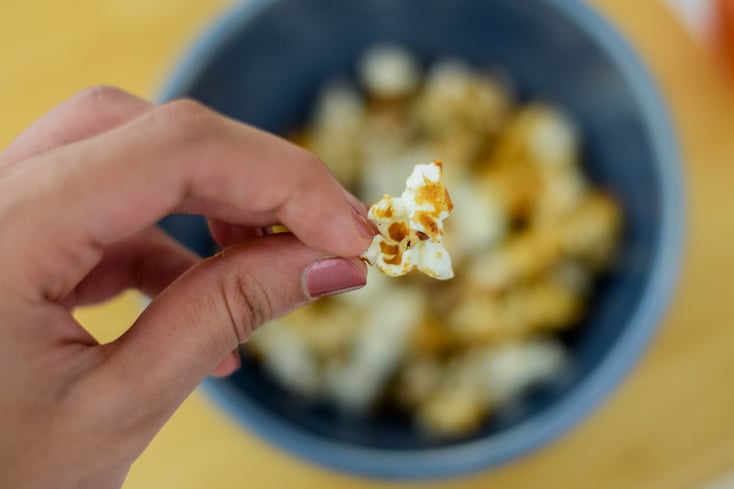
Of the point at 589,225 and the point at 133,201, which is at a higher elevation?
the point at 589,225

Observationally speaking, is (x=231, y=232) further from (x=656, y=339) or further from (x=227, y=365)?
(x=656, y=339)

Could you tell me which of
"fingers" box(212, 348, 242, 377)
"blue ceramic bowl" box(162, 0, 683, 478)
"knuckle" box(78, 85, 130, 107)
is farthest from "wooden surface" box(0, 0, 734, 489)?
"knuckle" box(78, 85, 130, 107)

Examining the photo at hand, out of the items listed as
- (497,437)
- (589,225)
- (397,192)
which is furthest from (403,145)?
(497,437)

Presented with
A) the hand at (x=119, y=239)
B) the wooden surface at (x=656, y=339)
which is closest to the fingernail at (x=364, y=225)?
the hand at (x=119, y=239)

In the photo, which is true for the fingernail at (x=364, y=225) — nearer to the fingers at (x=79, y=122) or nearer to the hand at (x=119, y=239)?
the hand at (x=119, y=239)

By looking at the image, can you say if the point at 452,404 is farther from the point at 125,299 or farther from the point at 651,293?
the point at 125,299

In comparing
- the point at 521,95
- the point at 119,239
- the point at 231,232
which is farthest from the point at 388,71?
the point at 119,239

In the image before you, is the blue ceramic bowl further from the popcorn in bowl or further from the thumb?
the thumb
